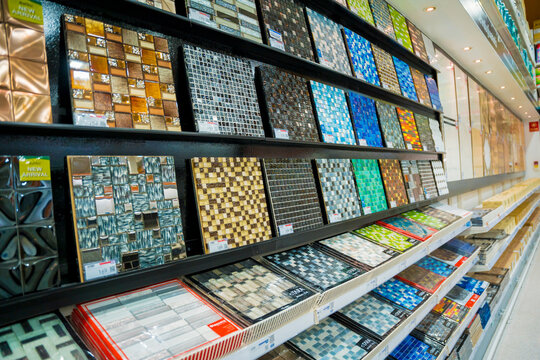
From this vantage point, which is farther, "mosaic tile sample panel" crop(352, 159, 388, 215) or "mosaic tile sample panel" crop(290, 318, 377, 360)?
"mosaic tile sample panel" crop(352, 159, 388, 215)

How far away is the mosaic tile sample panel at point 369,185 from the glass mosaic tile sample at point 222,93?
0.91 m

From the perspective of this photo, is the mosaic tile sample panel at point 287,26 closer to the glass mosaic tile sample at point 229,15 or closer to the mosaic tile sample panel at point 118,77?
the glass mosaic tile sample at point 229,15

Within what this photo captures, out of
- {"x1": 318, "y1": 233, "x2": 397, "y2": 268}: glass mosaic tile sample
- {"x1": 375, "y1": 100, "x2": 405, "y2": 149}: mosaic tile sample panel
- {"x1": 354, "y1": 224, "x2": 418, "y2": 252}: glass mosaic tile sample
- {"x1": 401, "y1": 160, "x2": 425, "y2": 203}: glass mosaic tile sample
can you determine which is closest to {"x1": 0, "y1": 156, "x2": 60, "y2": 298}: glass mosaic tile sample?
{"x1": 318, "y1": 233, "x2": 397, "y2": 268}: glass mosaic tile sample

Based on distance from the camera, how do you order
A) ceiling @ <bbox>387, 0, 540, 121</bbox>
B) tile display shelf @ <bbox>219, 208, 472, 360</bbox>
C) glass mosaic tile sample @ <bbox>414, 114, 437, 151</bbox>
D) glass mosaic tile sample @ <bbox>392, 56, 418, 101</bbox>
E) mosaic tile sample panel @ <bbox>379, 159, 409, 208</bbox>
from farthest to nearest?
glass mosaic tile sample @ <bbox>414, 114, 437, 151</bbox> < ceiling @ <bbox>387, 0, 540, 121</bbox> < glass mosaic tile sample @ <bbox>392, 56, 418, 101</bbox> < mosaic tile sample panel @ <bbox>379, 159, 409, 208</bbox> < tile display shelf @ <bbox>219, 208, 472, 360</bbox>

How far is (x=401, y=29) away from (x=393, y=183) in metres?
1.39

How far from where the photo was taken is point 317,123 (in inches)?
77.2

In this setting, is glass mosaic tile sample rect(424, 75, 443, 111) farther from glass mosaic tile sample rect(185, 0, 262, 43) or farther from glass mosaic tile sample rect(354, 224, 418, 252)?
glass mosaic tile sample rect(185, 0, 262, 43)

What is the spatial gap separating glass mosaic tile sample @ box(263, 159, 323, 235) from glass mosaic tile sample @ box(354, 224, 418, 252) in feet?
1.61

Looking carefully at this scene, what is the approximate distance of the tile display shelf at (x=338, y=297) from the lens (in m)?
1.08

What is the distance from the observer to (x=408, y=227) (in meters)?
2.48

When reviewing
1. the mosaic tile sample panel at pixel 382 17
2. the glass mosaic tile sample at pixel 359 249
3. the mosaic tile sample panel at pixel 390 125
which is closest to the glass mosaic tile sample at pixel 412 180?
the mosaic tile sample panel at pixel 390 125

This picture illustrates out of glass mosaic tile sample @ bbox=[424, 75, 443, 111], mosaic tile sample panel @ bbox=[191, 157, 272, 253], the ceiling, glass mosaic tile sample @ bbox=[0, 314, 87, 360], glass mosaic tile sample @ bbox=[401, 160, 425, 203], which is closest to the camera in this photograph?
glass mosaic tile sample @ bbox=[0, 314, 87, 360]

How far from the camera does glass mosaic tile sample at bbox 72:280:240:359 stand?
907 millimetres

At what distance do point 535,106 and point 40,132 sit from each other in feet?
33.3
